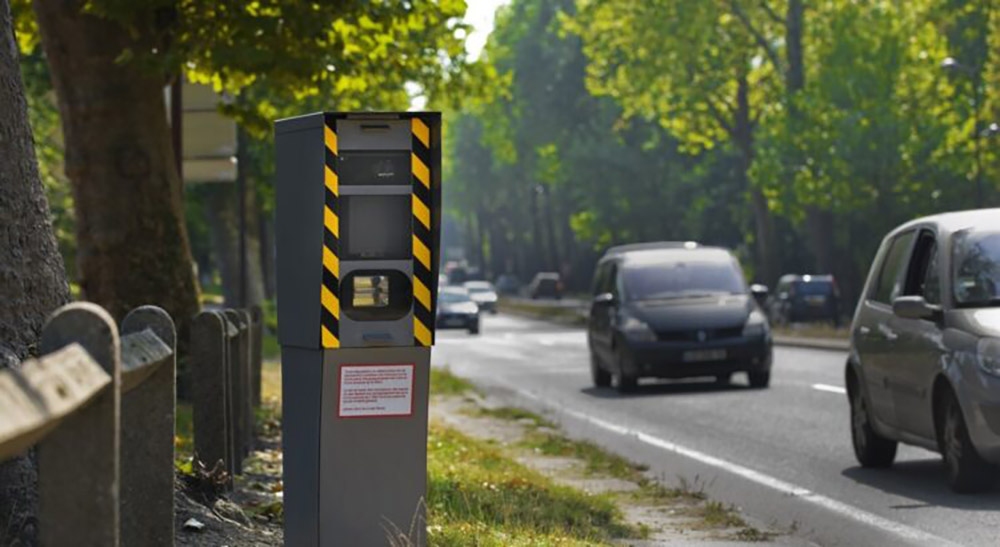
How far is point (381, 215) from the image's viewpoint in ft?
25.2

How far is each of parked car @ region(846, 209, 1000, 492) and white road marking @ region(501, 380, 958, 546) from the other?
2.49 feet

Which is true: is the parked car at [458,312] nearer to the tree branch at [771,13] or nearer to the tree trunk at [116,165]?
the tree branch at [771,13]

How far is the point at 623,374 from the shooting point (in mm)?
24609

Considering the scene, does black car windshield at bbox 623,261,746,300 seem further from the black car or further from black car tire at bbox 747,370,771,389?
black car tire at bbox 747,370,771,389

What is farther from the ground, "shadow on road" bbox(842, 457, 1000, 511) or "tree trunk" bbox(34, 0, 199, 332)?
"tree trunk" bbox(34, 0, 199, 332)

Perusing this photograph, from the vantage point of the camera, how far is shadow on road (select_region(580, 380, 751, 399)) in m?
24.5

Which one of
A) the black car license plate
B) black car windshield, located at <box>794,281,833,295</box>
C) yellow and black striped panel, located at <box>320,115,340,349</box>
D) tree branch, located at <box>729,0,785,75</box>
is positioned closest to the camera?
Answer: yellow and black striped panel, located at <box>320,115,340,349</box>

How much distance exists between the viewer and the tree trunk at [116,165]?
58.6 ft

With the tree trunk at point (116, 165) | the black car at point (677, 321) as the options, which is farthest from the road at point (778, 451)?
the tree trunk at point (116, 165)

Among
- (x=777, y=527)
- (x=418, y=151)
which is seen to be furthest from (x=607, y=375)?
(x=418, y=151)

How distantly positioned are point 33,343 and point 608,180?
245 ft

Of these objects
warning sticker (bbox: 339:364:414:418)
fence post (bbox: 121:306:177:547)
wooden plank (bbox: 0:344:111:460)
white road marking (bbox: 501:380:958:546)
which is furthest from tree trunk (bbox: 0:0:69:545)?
white road marking (bbox: 501:380:958:546)

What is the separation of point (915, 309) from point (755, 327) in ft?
39.7

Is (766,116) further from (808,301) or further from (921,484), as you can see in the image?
(921,484)
